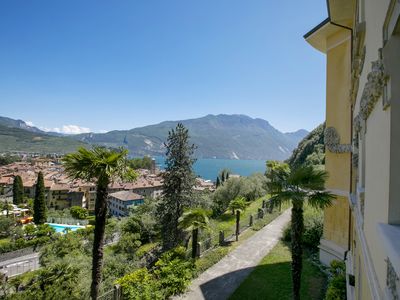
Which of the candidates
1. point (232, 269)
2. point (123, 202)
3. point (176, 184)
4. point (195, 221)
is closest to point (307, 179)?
point (232, 269)

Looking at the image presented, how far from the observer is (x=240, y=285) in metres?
10.4

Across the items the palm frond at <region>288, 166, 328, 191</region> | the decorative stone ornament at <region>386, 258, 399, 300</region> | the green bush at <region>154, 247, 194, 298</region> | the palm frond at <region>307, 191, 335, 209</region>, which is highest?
the palm frond at <region>288, 166, 328, 191</region>

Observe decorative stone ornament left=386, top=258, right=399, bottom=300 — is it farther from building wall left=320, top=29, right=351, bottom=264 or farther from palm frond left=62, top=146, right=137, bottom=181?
building wall left=320, top=29, right=351, bottom=264

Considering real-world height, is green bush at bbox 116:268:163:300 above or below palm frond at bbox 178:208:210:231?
below

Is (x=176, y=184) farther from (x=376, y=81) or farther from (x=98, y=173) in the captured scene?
(x=376, y=81)

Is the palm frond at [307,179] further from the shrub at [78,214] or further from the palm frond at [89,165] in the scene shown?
the shrub at [78,214]

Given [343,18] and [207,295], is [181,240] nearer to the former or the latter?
[207,295]

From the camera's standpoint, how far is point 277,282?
10352mm

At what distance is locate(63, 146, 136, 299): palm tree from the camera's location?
25.8 feet

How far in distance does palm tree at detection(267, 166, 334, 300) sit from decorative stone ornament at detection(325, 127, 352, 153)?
3.02m

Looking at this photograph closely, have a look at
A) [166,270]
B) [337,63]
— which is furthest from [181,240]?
[337,63]

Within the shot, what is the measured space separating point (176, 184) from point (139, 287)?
11.0 meters

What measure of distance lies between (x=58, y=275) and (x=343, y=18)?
47.5 feet

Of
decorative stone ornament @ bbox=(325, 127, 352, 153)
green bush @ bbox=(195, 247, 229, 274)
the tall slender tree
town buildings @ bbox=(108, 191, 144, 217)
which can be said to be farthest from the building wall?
town buildings @ bbox=(108, 191, 144, 217)
